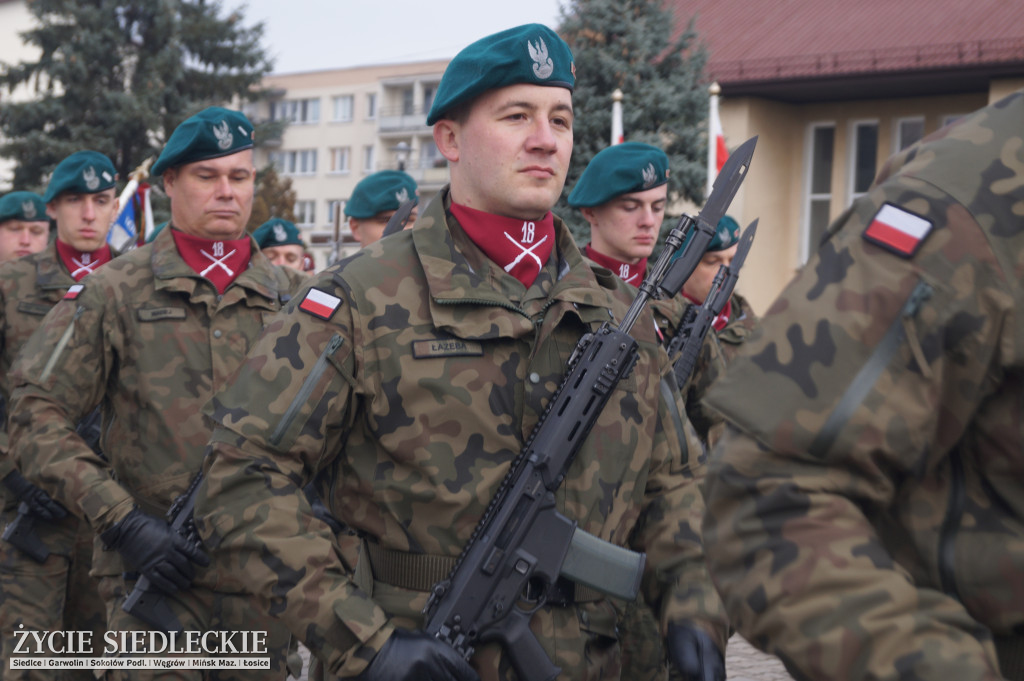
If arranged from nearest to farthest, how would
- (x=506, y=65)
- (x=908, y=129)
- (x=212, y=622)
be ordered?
(x=506, y=65), (x=212, y=622), (x=908, y=129)

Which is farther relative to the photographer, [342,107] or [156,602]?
[342,107]

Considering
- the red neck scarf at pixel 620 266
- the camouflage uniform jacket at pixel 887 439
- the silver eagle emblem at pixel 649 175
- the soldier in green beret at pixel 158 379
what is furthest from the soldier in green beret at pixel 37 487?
the camouflage uniform jacket at pixel 887 439

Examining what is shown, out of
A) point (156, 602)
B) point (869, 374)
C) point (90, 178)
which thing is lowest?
point (156, 602)

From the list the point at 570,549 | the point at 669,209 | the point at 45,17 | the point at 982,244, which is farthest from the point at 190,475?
the point at 45,17

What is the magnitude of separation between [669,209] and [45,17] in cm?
2030

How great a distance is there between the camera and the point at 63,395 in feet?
14.1

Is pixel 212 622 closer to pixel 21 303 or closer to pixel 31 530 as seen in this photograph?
pixel 31 530

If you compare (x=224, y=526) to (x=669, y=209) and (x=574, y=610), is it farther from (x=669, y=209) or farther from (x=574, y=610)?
(x=669, y=209)

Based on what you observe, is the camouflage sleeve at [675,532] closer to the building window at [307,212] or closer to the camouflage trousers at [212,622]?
the camouflage trousers at [212,622]

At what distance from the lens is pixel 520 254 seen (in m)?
2.96

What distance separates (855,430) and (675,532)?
145cm

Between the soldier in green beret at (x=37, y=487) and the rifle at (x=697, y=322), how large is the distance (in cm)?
271

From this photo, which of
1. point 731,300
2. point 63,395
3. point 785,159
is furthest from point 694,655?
point 785,159

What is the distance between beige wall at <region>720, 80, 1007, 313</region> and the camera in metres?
20.3
